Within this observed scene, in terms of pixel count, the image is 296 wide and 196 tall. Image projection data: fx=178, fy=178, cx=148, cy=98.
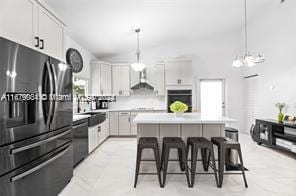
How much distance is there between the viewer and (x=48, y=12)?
2.23m

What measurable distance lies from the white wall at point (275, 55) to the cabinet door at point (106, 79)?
4.71 meters

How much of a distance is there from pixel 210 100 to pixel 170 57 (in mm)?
2105

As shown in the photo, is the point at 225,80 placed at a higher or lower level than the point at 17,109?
higher

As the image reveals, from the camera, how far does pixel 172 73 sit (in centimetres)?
580

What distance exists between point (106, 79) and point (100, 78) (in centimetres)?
19

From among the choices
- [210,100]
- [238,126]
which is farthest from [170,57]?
[238,126]

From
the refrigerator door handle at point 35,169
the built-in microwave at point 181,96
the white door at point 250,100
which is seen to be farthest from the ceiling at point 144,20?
the refrigerator door handle at point 35,169

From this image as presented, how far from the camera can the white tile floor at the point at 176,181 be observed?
238 centimetres

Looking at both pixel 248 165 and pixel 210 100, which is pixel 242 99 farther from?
pixel 248 165

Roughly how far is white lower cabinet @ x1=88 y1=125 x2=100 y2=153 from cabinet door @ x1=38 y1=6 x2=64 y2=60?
1.91 meters

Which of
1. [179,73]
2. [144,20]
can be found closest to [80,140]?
[144,20]

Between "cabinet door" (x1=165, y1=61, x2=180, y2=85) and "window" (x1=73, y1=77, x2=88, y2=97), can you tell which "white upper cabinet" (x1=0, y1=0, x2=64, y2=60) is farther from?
"cabinet door" (x1=165, y1=61, x2=180, y2=85)

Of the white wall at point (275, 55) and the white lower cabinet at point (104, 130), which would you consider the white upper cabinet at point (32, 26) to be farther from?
the white wall at point (275, 55)

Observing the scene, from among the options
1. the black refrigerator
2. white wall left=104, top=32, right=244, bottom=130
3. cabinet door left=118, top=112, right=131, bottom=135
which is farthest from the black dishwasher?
white wall left=104, top=32, right=244, bottom=130
